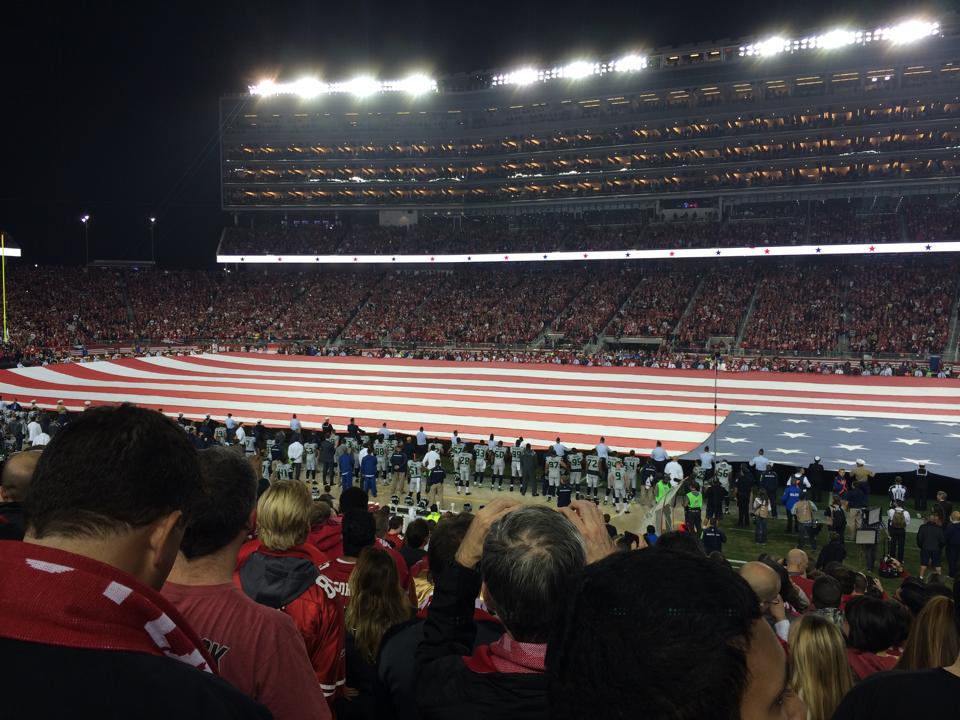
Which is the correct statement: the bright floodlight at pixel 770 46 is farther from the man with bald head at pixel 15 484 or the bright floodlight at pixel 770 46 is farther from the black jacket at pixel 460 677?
the black jacket at pixel 460 677

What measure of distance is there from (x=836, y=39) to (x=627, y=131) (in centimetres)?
1638

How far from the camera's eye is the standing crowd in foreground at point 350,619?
1196 millimetres

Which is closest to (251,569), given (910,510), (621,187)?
(910,510)

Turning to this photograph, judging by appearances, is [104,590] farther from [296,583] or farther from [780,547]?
[780,547]

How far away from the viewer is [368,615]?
12.1 ft

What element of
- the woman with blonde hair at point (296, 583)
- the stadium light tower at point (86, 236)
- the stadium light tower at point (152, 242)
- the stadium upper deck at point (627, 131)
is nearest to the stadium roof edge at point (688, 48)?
the stadium upper deck at point (627, 131)

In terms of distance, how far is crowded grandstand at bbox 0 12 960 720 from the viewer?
1.29 meters

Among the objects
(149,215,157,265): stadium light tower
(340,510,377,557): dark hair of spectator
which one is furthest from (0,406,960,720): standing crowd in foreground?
(149,215,157,265): stadium light tower

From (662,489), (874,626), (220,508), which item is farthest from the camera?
(662,489)

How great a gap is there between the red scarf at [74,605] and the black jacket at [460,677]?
941 mm

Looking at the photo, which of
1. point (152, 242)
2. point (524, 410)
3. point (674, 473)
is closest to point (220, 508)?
point (674, 473)

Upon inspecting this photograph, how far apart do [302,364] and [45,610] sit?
4046 centimetres

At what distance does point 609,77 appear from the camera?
2347 inches

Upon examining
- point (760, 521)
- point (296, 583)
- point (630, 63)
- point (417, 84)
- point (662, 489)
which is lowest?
point (760, 521)
